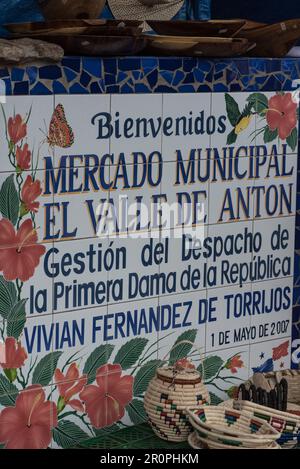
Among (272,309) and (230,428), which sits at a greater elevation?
(272,309)

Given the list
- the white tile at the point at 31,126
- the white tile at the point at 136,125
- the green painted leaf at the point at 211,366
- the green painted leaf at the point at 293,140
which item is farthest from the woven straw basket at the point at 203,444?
the green painted leaf at the point at 293,140

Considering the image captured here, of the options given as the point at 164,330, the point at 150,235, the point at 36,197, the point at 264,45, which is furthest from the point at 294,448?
the point at 264,45

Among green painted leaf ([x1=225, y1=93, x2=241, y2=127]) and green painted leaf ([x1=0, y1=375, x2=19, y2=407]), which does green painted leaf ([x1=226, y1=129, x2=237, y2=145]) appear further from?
green painted leaf ([x1=0, y1=375, x2=19, y2=407])

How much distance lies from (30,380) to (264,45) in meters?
2.27

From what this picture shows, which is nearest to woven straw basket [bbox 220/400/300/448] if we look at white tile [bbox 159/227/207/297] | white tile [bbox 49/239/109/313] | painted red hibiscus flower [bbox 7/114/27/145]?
white tile [bbox 159/227/207/297]

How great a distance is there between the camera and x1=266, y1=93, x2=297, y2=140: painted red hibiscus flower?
20.6 ft

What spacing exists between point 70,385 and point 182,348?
738 millimetres

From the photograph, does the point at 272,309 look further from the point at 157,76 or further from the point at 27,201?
the point at 27,201

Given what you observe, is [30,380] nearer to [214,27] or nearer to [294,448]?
[294,448]

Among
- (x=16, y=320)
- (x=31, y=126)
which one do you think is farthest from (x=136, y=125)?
(x=16, y=320)

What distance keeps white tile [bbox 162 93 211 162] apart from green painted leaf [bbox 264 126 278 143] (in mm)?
400

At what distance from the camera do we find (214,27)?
19.2ft

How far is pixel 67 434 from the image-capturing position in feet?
18.3

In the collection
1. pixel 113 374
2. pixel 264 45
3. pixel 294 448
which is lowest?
pixel 294 448
